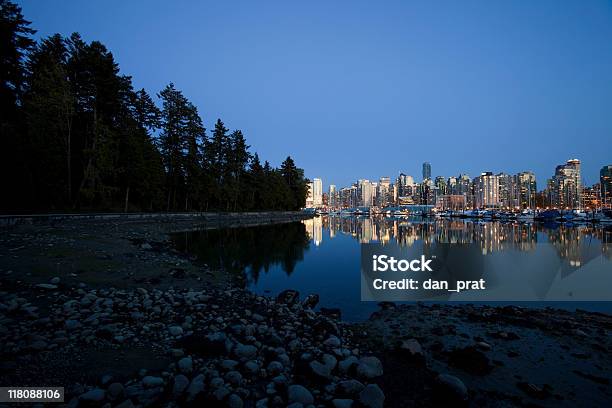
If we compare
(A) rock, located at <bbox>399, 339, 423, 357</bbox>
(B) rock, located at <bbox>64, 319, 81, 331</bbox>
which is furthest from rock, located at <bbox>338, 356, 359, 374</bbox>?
(B) rock, located at <bbox>64, 319, 81, 331</bbox>

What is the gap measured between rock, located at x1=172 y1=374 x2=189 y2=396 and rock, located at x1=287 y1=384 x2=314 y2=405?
1.74 metres

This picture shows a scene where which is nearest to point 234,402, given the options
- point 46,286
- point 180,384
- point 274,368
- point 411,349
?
point 180,384

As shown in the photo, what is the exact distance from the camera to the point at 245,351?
20.6 feet

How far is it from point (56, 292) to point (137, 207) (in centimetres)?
4858

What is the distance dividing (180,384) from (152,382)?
1.55 ft

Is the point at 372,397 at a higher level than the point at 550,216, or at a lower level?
lower

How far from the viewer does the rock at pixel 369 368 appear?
19.9 ft

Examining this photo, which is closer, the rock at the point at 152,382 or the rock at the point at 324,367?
the rock at the point at 152,382

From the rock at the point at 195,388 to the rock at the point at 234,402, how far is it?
0.49 metres

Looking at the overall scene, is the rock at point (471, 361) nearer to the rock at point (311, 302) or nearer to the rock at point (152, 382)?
the rock at point (311, 302)

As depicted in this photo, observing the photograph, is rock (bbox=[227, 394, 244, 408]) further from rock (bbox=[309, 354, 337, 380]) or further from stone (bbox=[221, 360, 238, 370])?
rock (bbox=[309, 354, 337, 380])

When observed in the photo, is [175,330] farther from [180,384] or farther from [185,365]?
[180,384]

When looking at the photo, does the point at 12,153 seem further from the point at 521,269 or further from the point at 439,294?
the point at 521,269

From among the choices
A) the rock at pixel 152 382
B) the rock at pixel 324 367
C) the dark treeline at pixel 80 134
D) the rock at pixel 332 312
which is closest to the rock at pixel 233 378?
the rock at pixel 152 382
